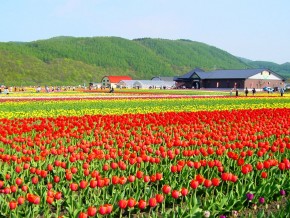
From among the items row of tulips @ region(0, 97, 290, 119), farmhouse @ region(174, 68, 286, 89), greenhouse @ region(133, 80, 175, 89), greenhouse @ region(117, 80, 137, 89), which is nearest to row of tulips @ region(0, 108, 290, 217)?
row of tulips @ region(0, 97, 290, 119)

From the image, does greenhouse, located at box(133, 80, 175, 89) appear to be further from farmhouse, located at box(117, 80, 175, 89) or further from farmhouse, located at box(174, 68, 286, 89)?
farmhouse, located at box(174, 68, 286, 89)

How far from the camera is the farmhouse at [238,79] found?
9062 cm

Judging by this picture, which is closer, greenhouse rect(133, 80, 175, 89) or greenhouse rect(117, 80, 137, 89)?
greenhouse rect(133, 80, 175, 89)

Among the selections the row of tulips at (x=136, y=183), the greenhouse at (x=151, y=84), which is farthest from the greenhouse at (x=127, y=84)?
the row of tulips at (x=136, y=183)

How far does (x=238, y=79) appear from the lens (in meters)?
90.9

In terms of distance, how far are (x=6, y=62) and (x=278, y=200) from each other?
566 ft

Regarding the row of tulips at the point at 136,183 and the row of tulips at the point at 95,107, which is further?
the row of tulips at the point at 95,107

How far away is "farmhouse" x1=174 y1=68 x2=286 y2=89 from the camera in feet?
297

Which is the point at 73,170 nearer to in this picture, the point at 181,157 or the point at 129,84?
the point at 181,157

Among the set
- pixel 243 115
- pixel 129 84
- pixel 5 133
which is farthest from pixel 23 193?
pixel 129 84

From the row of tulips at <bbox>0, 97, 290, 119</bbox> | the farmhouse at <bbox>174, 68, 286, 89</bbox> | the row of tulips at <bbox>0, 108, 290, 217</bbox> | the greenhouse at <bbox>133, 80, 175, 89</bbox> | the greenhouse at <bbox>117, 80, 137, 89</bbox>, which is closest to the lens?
the row of tulips at <bbox>0, 108, 290, 217</bbox>

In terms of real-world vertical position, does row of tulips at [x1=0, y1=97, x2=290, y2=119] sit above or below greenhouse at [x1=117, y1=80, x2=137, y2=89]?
below

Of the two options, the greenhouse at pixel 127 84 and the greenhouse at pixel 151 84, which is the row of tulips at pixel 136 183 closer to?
the greenhouse at pixel 151 84

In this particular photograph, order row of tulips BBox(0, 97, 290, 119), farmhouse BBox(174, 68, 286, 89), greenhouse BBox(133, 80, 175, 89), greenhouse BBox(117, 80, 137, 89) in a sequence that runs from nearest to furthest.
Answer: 1. row of tulips BBox(0, 97, 290, 119)
2. farmhouse BBox(174, 68, 286, 89)
3. greenhouse BBox(133, 80, 175, 89)
4. greenhouse BBox(117, 80, 137, 89)
